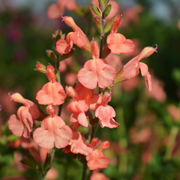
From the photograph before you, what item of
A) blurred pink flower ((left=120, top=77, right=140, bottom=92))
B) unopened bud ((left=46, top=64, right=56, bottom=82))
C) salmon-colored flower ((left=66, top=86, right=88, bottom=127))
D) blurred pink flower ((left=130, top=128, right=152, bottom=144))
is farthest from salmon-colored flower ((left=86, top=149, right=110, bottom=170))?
blurred pink flower ((left=120, top=77, right=140, bottom=92))

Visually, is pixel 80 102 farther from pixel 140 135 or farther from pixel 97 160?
pixel 140 135

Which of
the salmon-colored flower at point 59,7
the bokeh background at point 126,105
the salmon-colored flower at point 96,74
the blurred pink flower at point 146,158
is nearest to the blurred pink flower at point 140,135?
the bokeh background at point 126,105

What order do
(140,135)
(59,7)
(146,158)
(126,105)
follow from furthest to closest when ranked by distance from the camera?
(126,105)
(140,135)
(146,158)
(59,7)

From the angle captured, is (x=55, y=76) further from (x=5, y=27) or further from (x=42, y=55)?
(x=5, y=27)

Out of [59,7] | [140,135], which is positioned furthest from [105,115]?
[140,135]

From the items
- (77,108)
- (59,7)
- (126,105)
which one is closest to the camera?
(77,108)

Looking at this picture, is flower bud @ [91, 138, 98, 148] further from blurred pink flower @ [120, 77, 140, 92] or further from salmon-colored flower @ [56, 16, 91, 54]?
blurred pink flower @ [120, 77, 140, 92]

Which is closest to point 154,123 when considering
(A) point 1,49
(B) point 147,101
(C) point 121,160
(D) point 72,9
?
(B) point 147,101
